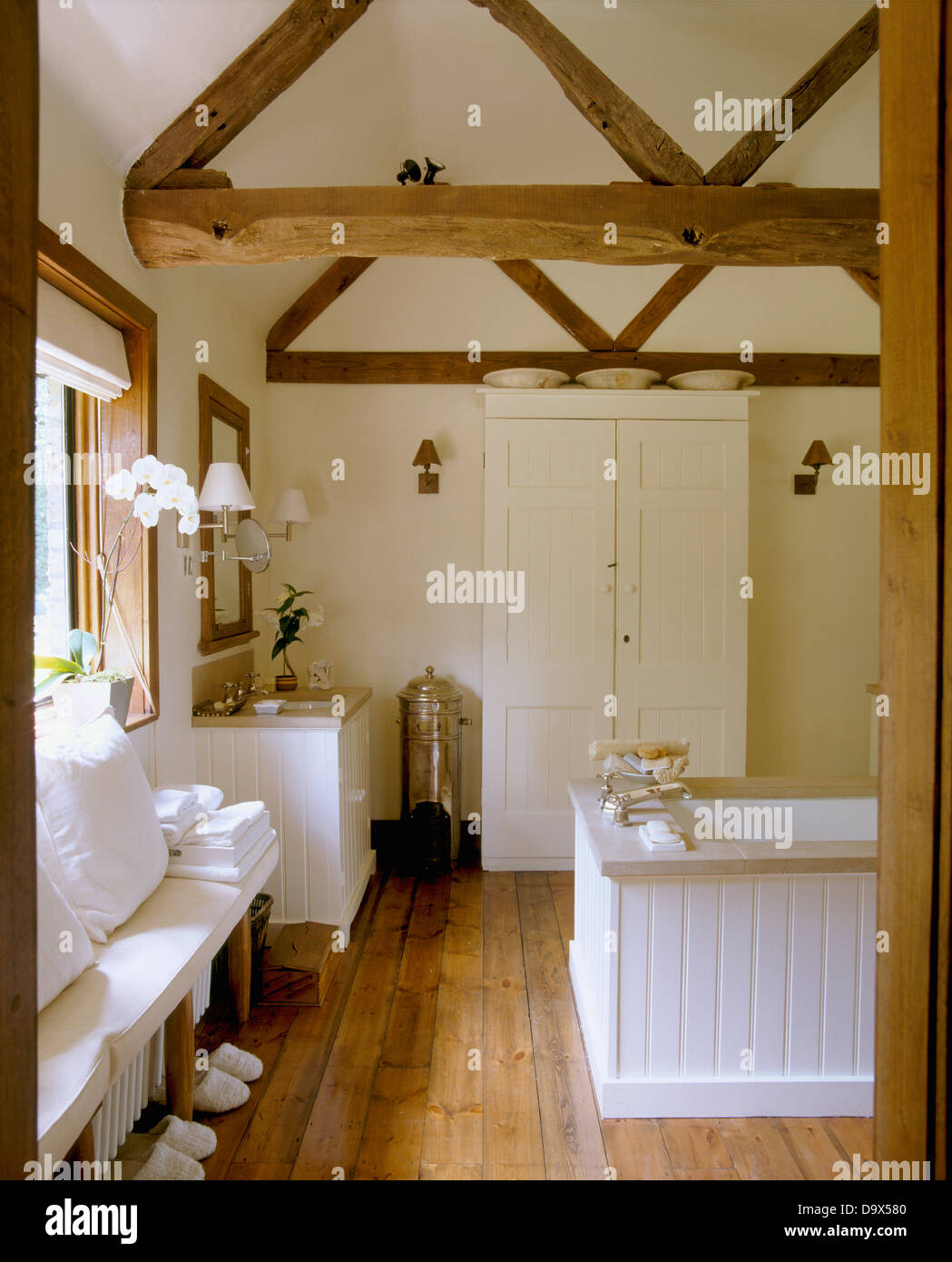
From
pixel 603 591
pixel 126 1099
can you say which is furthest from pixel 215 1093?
pixel 603 591

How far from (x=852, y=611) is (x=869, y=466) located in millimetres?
A: 789

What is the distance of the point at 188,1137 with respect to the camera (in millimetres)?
1716

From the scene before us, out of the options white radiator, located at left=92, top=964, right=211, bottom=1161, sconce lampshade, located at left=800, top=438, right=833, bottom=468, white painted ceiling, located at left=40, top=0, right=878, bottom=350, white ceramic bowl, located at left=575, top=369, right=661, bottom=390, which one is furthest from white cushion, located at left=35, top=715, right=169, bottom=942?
sconce lampshade, located at left=800, top=438, right=833, bottom=468

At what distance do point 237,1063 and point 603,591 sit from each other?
8.02ft

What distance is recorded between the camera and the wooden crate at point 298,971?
2.42 meters

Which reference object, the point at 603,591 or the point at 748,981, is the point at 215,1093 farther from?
the point at 603,591

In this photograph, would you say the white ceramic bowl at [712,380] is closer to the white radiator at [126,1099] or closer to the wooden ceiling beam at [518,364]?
the wooden ceiling beam at [518,364]

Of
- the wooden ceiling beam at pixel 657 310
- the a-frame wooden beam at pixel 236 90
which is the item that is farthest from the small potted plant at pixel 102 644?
the wooden ceiling beam at pixel 657 310

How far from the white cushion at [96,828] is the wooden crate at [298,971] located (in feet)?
2.47

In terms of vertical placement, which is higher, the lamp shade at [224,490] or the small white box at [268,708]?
the lamp shade at [224,490]

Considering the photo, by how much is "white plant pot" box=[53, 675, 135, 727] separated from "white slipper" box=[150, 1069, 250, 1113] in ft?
3.23

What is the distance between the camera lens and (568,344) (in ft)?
12.8

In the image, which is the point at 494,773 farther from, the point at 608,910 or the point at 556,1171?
the point at 556,1171

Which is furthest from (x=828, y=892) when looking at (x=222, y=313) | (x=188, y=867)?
(x=222, y=313)
